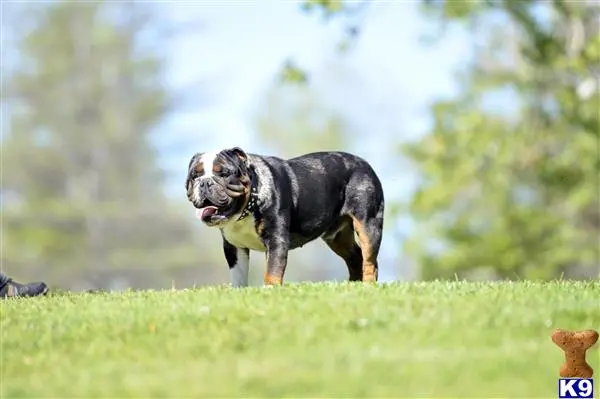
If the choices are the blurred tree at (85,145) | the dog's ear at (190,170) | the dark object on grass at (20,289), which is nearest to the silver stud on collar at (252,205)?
the dog's ear at (190,170)

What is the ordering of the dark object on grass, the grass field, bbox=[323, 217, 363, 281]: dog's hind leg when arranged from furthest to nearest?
1. bbox=[323, 217, 363, 281]: dog's hind leg
2. the dark object on grass
3. the grass field

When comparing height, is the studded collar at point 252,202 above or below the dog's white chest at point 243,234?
above

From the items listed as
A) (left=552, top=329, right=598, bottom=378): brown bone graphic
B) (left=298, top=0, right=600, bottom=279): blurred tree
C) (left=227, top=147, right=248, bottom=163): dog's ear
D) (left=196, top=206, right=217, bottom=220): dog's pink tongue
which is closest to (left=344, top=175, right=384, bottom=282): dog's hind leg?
(left=227, top=147, right=248, bottom=163): dog's ear

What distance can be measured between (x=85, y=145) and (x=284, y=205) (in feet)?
148

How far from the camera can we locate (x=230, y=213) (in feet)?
38.7

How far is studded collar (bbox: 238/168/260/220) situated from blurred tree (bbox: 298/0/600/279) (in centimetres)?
2243

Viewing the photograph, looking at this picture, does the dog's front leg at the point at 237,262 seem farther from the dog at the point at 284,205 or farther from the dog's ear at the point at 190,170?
the dog's ear at the point at 190,170

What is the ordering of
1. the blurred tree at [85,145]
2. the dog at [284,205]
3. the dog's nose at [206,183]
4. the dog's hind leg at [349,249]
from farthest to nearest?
the blurred tree at [85,145] < the dog's hind leg at [349,249] < the dog at [284,205] < the dog's nose at [206,183]

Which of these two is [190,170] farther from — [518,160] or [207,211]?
[518,160]

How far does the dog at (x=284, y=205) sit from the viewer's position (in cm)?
1173

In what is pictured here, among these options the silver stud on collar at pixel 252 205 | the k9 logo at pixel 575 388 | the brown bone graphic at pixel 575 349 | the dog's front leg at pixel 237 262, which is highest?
the silver stud on collar at pixel 252 205

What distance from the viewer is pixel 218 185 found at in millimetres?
11641

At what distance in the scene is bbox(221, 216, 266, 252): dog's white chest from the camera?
12.0m

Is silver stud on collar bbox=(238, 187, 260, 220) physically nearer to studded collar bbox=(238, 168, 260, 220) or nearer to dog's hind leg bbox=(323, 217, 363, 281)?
studded collar bbox=(238, 168, 260, 220)
